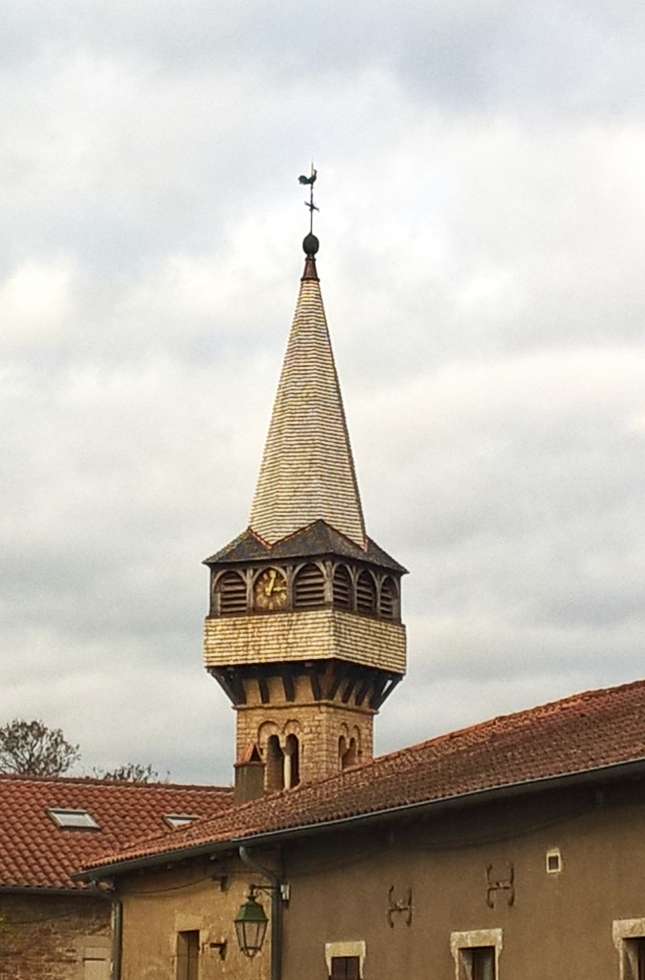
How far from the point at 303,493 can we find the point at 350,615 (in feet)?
14.6

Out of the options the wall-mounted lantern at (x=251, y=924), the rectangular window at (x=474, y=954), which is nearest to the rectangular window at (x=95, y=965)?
the wall-mounted lantern at (x=251, y=924)

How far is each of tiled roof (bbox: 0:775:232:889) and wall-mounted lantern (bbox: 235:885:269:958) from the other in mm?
11148

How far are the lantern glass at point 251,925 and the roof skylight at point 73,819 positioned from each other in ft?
45.4

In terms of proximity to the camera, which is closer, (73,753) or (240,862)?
(240,862)

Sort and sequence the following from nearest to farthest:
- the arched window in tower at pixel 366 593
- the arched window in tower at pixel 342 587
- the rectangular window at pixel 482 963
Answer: the rectangular window at pixel 482 963 → the arched window in tower at pixel 342 587 → the arched window in tower at pixel 366 593

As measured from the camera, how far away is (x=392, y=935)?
2105cm

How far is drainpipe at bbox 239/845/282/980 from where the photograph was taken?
23000mm

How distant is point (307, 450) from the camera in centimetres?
6312

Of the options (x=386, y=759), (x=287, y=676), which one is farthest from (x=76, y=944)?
(x=287, y=676)

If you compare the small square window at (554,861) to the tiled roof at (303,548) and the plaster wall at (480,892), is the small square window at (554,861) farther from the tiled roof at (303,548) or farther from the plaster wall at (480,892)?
the tiled roof at (303,548)

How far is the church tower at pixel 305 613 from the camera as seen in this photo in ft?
194

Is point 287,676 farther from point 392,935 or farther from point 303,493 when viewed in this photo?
point 392,935

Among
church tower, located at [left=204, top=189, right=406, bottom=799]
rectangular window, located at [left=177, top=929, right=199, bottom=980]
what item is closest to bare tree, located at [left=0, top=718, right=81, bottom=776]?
church tower, located at [left=204, top=189, right=406, bottom=799]

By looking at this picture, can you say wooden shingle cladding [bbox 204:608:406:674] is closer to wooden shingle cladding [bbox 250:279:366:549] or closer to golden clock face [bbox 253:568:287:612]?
golden clock face [bbox 253:568:287:612]
